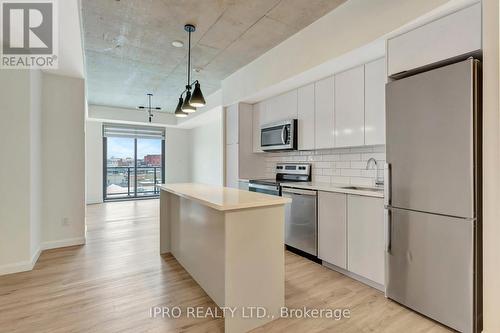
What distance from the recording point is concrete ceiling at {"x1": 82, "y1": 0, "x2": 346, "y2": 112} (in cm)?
260

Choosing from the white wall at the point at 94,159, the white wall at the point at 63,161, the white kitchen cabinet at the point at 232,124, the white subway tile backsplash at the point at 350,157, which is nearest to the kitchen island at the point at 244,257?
the white subway tile backsplash at the point at 350,157

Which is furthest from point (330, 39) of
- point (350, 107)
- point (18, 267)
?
point (18, 267)

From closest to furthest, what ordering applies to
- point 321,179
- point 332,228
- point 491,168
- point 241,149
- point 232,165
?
point 491,168 → point 332,228 → point 321,179 → point 241,149 → point 232,165

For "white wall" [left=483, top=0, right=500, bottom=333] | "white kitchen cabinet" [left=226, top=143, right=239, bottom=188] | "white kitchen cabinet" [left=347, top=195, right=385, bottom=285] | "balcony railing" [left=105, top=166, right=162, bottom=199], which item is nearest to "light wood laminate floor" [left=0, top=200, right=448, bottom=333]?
"white kitchen cabinet" [left=347, top=195, right=385, bottom=285]

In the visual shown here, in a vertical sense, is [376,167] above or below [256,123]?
below

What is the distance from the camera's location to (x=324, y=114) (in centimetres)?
334

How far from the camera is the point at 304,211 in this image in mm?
3180

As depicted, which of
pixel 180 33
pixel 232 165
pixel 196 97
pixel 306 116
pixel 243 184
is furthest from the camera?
pixel 232 165

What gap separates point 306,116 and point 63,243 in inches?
154

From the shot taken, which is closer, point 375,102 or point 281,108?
point 375,102

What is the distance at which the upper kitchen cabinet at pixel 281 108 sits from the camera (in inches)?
150

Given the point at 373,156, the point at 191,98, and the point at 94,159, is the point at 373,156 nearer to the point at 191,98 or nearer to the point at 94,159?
the point at 191,98

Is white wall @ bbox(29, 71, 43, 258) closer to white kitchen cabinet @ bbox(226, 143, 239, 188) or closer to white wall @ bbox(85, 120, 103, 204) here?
white kitchen cabinet @ bbox(226, 143, 239, 188)

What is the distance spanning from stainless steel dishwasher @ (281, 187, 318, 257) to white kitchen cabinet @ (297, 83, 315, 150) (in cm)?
72
